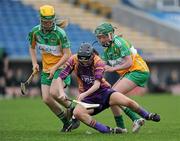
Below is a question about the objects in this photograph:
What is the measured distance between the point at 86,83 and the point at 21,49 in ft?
67.1

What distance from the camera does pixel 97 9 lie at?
3891 cm

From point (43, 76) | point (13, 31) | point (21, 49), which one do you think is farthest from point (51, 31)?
point (13, 31)

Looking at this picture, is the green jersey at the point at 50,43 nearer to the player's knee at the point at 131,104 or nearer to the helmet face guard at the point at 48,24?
the helmet face guard at the point at 48,24

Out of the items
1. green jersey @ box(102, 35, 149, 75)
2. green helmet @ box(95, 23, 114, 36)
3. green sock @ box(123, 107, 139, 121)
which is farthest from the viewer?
green sock @ box(123, 107, 139, 121)

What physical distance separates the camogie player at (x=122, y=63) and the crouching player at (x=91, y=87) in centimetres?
44

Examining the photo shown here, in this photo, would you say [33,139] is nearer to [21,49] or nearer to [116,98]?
[116,98]

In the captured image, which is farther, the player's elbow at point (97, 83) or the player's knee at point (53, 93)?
the player's knee at point (53, 93)

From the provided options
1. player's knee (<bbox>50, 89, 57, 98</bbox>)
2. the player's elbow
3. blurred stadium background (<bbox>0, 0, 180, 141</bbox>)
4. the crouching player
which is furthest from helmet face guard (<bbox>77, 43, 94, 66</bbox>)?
blurred stadium background (<bbox>0, 0, 180, 141</bbox>)

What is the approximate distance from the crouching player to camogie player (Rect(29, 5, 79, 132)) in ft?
3.03

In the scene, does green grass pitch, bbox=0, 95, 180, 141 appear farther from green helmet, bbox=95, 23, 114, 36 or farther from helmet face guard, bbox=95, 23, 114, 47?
green helmet, bbox=95, 23, 114, 36

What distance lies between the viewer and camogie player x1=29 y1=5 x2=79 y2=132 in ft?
43.8

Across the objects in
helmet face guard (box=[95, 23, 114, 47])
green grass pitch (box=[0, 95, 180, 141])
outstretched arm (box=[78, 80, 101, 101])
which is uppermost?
helmet face guard (box=[95, 23, 114, 47])

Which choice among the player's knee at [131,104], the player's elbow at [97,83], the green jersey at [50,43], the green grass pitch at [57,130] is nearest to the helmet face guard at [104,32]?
the player's elbow at [97,83]

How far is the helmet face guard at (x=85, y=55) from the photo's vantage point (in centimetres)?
1221
